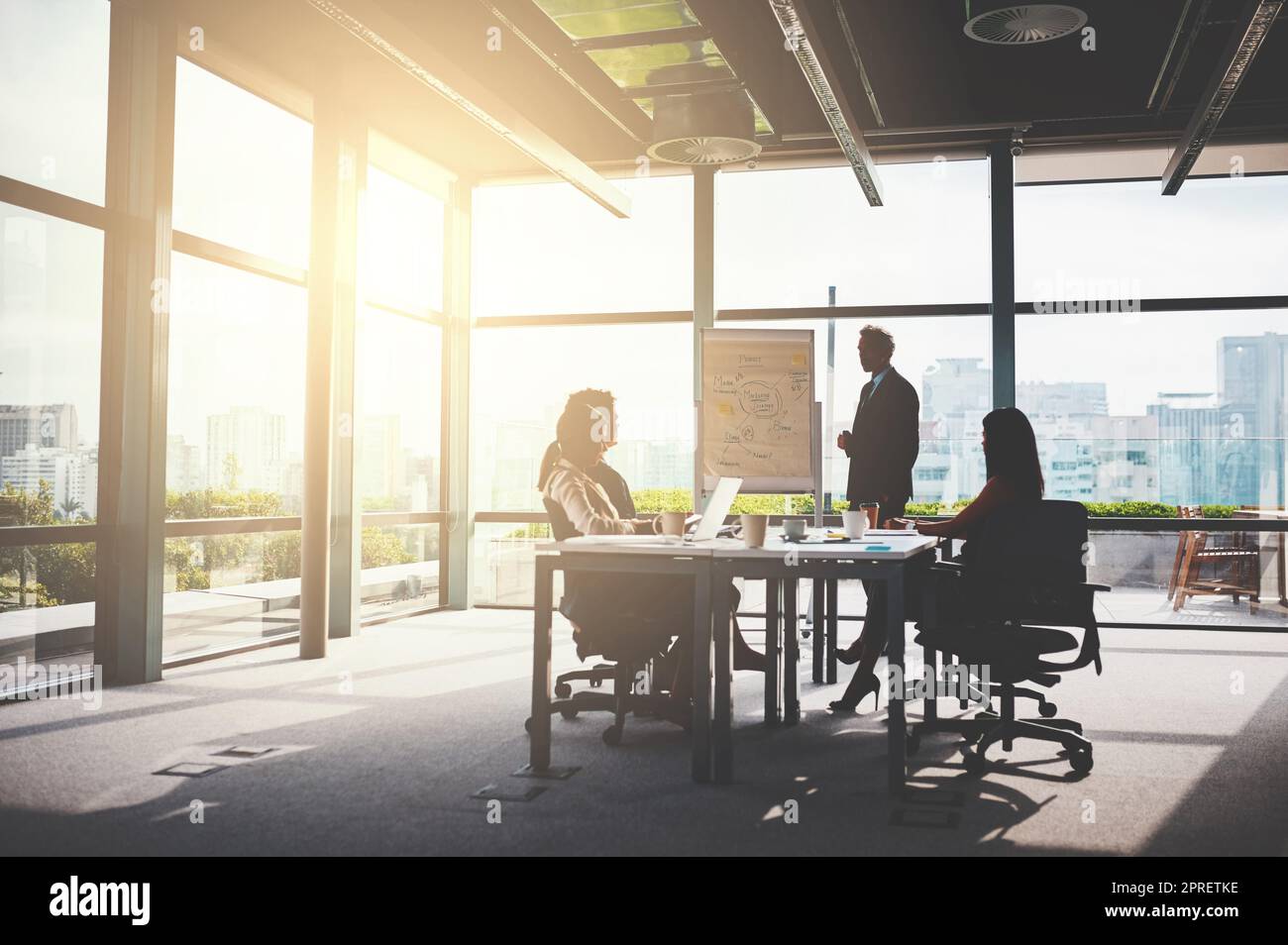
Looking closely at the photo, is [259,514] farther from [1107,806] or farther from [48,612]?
[1107,806]

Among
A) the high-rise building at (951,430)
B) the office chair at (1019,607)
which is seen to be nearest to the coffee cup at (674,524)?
the office chair at (1019,607)

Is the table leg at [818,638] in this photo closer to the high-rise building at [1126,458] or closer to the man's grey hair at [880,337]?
the man's grey hair at [880,337]

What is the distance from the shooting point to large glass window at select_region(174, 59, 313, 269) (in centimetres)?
590

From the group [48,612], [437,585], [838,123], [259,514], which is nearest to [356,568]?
[259,514]

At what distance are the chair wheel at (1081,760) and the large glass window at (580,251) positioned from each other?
5.17m

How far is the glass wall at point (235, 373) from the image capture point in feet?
19.2

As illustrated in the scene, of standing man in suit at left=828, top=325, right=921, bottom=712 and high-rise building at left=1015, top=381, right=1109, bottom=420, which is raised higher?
high-rise building at left=1015, top=381, right=1109, bottom=420

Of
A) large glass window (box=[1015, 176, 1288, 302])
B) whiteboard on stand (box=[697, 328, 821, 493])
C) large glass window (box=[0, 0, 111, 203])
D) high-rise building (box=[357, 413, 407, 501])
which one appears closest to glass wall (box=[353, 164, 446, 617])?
high-rise building (box=[357, 413, 407, 501])

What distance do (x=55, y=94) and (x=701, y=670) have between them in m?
4.36

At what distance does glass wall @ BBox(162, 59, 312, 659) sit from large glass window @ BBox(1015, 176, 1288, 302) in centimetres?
538

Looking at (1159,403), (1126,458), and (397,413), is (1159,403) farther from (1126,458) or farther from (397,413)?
(397,413)

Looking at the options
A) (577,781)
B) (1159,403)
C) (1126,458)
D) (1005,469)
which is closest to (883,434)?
(1005,469)

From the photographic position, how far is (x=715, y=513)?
3.79 metres

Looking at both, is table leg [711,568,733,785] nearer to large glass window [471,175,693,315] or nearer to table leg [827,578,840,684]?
table leg [827,578,840,684]
